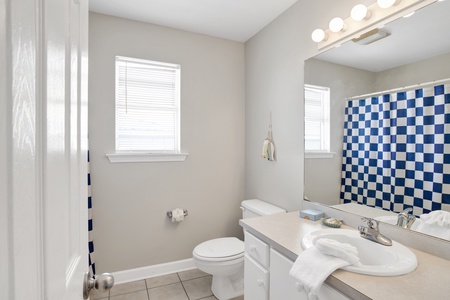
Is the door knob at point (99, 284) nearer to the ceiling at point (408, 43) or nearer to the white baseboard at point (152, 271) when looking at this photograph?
the ceiling at point (408, 43)

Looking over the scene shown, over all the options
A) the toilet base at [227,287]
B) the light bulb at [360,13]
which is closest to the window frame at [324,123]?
the light bulb at [360,13]

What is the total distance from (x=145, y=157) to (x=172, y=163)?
0.28m

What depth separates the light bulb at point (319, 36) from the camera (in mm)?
1689

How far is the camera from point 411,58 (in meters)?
1.27

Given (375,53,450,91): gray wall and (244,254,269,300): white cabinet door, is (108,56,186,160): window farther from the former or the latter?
(375,53,450,91): gray wall

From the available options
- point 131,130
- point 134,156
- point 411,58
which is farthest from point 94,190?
point 411,58

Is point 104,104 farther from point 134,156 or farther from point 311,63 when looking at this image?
point 311,63

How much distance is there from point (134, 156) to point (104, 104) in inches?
22.2

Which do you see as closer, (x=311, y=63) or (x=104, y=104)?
(x=311, y=63)

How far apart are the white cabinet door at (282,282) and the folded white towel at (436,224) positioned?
25.6 inches

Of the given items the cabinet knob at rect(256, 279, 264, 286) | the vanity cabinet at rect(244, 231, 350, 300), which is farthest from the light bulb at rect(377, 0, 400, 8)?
the cabinet knob at rect(256, 279, 264, 286)

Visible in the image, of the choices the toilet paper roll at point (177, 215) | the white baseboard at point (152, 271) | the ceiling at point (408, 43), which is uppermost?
the ceiling at point (408, 43)

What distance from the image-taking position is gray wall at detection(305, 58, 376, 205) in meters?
1.57

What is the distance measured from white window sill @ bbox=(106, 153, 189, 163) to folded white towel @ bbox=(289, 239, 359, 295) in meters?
1.70
